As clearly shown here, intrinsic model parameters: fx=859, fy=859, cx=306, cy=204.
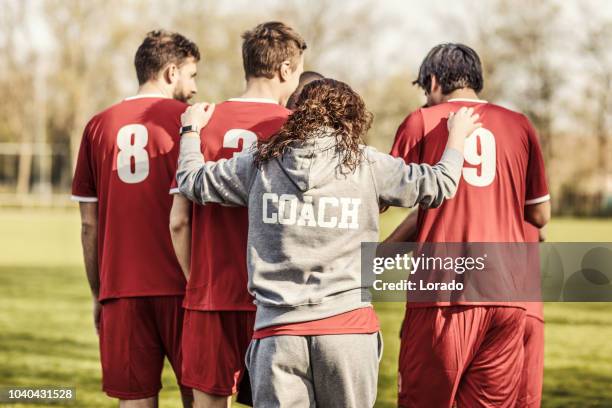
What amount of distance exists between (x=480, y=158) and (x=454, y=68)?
1.56ft

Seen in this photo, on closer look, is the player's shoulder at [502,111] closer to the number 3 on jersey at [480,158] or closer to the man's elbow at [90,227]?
the number 3 on jersey at [480,158]

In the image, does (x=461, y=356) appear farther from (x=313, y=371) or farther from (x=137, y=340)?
(x=137, y=340)

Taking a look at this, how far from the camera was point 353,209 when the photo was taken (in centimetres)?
341

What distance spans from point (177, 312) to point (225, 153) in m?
0.96

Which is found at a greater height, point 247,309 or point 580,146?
point 580,146

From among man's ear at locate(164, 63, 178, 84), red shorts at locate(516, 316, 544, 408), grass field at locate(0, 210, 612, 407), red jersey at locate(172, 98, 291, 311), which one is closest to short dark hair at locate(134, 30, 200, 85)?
man's ear at locate(164, 63, 178, 84)

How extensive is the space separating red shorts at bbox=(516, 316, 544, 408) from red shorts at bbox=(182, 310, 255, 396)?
1508 mm

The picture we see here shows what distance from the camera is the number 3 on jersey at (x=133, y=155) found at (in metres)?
4.39

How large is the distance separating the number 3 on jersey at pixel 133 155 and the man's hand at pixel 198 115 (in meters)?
0.54

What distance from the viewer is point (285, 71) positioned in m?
4.04

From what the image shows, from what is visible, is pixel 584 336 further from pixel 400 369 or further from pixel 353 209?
pixel 353 209

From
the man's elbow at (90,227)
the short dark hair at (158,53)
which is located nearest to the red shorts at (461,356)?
the man's elbow at (90,227)

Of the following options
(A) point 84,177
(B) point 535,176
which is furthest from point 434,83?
(A) point 84,177

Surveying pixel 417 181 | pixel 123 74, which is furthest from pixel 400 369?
pixel 123 74
